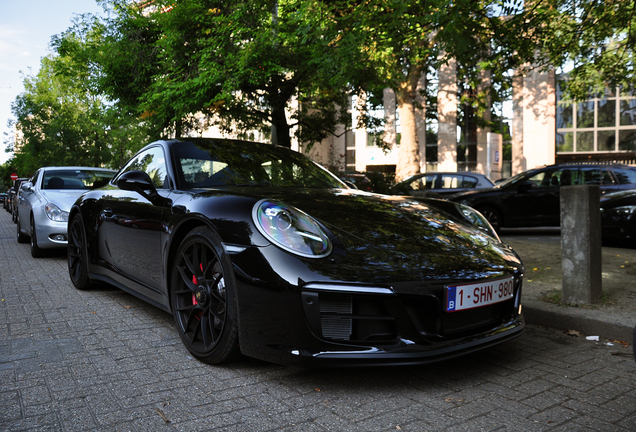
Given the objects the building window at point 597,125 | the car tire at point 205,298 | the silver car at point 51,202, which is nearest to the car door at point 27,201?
the silver car at point 51,202

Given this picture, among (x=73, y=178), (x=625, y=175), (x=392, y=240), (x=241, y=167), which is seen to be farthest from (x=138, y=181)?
(x=625, y=175)

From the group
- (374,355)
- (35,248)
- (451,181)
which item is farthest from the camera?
(451,181)

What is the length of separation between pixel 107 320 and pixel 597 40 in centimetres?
835

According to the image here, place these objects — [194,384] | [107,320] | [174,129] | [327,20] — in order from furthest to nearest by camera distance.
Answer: [174,129] < [327,20] < [107,320] < [194,384]

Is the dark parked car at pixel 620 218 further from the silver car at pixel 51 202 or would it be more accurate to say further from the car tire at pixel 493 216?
the silver car at pixel 51 202

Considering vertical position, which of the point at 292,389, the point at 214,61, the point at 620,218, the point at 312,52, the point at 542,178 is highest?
the point at 214,61

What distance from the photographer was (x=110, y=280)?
182 inches

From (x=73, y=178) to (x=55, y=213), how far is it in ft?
4.62

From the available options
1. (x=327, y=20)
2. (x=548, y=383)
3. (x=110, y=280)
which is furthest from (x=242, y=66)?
(x=548, y=383)

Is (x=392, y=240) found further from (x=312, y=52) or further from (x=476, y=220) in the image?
(x=312, y=52)

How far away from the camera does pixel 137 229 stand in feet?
13.0

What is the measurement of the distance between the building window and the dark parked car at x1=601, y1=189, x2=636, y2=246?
21.4m

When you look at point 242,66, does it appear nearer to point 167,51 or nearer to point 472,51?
point 167,51

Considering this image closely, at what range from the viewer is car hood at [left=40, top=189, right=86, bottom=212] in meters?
7.94
